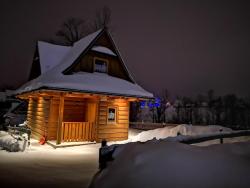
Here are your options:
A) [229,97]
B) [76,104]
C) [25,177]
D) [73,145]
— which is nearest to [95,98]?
[76,104]

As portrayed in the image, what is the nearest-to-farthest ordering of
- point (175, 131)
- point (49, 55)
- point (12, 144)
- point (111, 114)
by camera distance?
point (12, 144) → point (175, 131) → point (111, 114) → point (49, 55)

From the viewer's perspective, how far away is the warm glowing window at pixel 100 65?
55.3 feet

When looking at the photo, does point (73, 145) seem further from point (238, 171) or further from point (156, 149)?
point (238, 171)

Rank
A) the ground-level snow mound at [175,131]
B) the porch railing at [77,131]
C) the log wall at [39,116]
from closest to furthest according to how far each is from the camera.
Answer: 1. the porch railing at [77,131]
2. the log wall at [39,116]
3. the ground-level snow mound at [175,131]

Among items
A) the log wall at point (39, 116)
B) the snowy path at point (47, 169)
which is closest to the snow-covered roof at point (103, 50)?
the log wall at point (39, 116)

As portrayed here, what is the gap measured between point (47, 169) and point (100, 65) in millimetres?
10700

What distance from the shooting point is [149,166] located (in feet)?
12.9

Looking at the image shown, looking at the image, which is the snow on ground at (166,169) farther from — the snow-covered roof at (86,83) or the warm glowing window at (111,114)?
the warm glowing window at (111,114)

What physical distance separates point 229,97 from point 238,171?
69719mm

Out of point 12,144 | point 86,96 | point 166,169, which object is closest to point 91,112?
point 86,96

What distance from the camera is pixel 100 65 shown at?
17.1 meters

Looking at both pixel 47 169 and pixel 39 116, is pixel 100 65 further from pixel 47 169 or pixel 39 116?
pixel 47 169

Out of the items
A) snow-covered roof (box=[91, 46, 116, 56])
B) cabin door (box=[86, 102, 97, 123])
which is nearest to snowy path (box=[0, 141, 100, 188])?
cabin door (box=[86, 102, 97, 123])

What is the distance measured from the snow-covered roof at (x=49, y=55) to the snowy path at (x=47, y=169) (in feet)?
32.1
